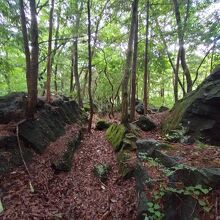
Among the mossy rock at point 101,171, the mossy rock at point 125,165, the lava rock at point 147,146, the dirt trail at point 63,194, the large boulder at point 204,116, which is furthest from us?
the large boulder at point 204,116

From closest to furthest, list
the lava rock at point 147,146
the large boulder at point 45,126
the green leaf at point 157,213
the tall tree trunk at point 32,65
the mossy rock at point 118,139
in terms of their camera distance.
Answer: the green leaf at point 157,213 → the lava rock at point 147,146 → the large boulder at point 45,126 → the tall tree trunk at point 32,65 → the mossy rock at point 118,139

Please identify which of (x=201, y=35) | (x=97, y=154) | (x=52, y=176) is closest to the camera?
(x=52, y=176)

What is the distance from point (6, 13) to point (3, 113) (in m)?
3.40

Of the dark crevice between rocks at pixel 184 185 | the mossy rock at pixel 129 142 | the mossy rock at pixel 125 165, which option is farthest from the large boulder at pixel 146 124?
the dark crevice between rocks at pixel 184 185

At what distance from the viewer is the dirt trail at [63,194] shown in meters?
4.50

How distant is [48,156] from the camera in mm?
6570

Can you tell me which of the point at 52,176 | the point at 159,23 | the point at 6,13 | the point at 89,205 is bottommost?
the point at 89,205

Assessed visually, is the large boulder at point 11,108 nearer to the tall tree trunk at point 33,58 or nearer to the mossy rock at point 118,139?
the tall tree trunk at point 33,58

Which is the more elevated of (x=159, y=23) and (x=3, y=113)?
(x=159, y=23)

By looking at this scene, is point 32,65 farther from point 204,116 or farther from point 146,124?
point 204,116

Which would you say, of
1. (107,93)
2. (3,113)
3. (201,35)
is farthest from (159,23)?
(3,113)

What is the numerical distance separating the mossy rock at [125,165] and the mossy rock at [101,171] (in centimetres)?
38

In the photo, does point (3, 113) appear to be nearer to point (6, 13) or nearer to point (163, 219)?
point (6, 13)

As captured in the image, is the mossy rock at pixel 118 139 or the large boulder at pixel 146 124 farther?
the large boulder at pixel 146 124
